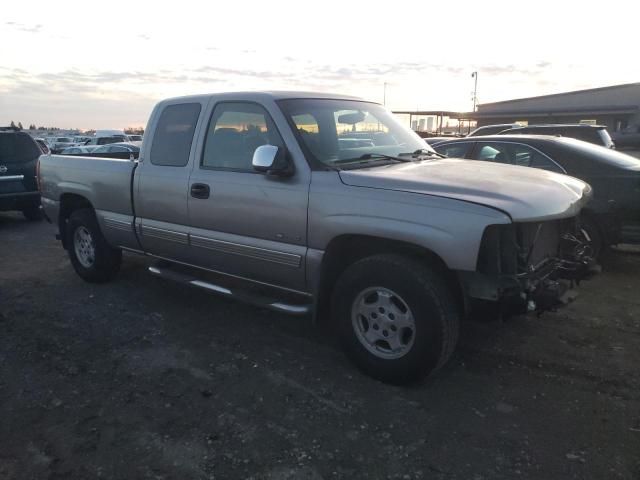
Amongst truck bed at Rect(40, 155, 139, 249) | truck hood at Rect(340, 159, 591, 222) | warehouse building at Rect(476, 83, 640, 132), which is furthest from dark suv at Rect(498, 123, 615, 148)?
warehouse building at Rect(476, 83, 640, 132)

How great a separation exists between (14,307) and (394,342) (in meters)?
4.02

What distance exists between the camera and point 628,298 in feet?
17.4

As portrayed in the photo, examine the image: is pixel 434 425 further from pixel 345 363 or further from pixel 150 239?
pixel 150 239

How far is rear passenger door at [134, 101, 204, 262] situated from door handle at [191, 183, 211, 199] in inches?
4.1

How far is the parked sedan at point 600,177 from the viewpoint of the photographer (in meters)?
6.02

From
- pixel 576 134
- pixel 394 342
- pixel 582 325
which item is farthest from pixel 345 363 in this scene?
pixel 576 134

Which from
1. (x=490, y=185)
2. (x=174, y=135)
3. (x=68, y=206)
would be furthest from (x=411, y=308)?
(x=68, y=206)

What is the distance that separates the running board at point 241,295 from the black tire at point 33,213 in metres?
6.90

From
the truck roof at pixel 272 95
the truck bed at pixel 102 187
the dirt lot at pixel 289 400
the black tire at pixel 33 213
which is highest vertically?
the truck roof at pixel 272 95

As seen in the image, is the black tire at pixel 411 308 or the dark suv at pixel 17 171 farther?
the dark suv at pixel 17 171

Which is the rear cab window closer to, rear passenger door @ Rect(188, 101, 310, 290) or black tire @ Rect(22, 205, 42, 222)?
rear passenger door @ Rect(188, 101, 310, 290)

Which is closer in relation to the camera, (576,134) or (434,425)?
(434,425)

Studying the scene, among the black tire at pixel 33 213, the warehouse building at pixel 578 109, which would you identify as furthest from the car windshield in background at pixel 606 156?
the warehouse building at pixel 578 109

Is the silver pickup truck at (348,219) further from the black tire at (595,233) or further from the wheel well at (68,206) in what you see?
the black tire at (595,233)
